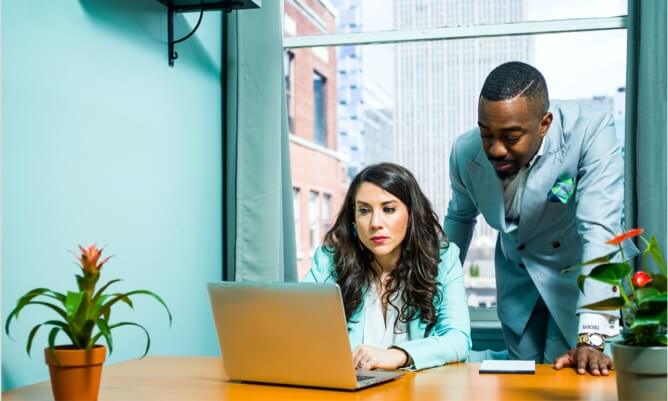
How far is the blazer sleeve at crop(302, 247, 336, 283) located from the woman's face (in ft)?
0.41

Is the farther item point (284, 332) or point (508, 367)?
point (508, 367)

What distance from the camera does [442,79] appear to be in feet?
10.5

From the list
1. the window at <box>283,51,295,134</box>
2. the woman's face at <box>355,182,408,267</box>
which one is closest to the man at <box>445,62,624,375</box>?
the woman's face at <box>355,182,408,267</box>

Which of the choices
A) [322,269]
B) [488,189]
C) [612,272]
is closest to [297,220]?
[322,269]

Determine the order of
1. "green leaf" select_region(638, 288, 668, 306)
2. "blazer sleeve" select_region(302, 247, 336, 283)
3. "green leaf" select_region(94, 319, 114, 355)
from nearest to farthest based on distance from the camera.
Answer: "green leaf" select_region(638, 288, 668, 306) → "green leaf" select_region(94, 319, 114, 355) → "blazer sleeve" select_region(302, 247, 336, 283)

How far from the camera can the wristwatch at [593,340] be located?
1872 mm

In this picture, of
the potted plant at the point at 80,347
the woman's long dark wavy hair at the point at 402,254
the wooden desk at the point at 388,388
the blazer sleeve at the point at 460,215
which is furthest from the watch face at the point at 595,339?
the potted plant at the point at 80,347

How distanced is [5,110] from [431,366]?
1100 mm

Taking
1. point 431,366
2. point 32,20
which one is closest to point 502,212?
point 431,366

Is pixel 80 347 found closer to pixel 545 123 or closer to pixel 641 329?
pixel 641 329

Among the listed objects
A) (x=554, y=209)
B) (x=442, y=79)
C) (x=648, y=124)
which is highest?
(x=442, y=79)

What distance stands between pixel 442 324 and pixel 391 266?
265 mm

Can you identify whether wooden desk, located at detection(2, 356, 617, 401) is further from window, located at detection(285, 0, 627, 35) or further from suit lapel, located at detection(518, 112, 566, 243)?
window, located at detection(285, 0, 627, 35)

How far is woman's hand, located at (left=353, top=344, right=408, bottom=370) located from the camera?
1.81m
